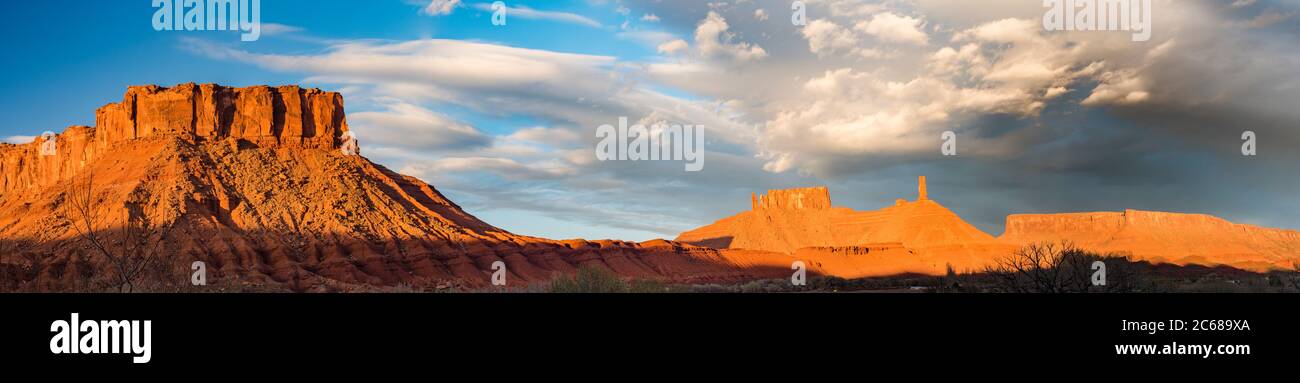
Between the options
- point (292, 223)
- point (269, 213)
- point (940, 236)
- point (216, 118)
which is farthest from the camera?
point (940, 236)

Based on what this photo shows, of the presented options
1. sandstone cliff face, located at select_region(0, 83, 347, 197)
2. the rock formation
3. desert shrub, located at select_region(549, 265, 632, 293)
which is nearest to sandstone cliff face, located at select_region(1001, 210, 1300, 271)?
the rock formation

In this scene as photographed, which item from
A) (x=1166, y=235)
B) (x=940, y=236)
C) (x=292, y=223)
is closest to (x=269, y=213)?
(x=292, y=223)

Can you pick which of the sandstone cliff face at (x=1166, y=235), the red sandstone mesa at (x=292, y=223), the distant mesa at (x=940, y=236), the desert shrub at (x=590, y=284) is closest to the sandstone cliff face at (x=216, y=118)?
the red sandstone mesa at (x=292, y=223)

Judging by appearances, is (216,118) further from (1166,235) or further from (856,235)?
(1166,235)

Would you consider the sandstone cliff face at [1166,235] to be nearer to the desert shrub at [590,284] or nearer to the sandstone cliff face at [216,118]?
the desert shrub at [590,284]

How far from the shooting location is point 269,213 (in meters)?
71.6

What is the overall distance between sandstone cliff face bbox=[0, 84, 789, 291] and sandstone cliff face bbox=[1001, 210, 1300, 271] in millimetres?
55391

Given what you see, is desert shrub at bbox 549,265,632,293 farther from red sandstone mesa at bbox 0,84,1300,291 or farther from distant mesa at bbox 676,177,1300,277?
distant mesa at bbox 676,177,1300,277

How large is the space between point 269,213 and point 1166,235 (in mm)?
115275

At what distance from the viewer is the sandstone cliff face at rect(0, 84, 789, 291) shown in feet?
203

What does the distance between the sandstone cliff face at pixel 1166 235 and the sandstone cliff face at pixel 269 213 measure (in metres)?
55.4
